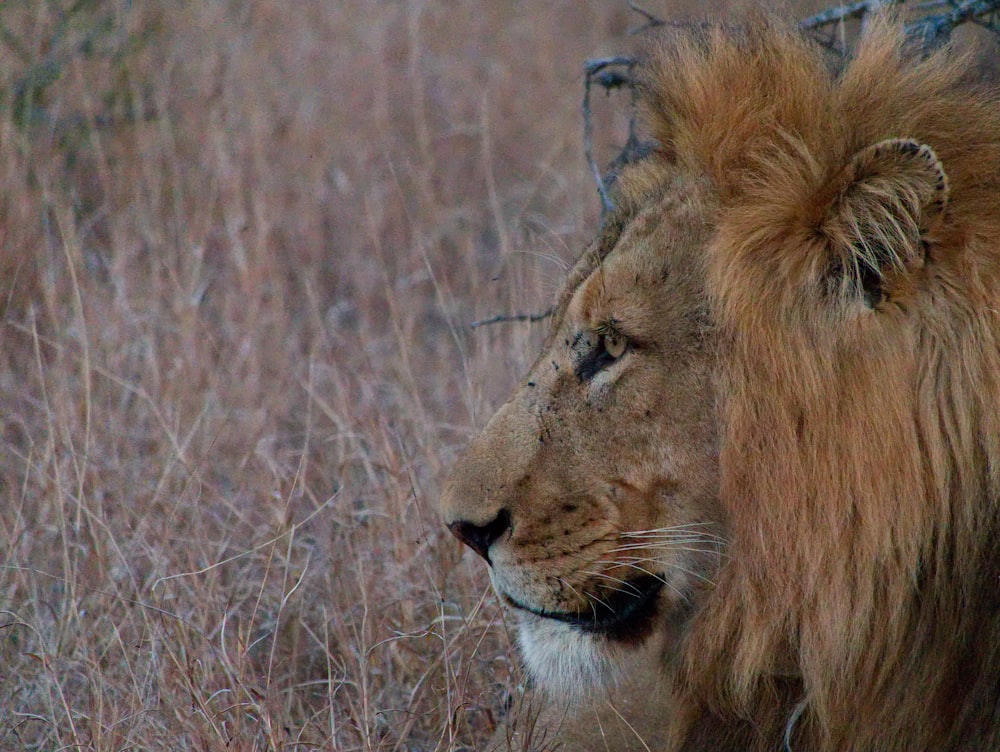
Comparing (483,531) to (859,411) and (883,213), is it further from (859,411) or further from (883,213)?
(883,213)

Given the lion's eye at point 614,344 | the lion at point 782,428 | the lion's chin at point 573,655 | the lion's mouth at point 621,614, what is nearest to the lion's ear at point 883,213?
the lion at point 782,428

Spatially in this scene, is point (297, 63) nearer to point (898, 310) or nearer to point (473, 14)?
point (473, 14)

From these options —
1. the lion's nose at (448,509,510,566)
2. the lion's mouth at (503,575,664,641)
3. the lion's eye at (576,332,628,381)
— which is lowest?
the lion's mouth at (503,575,664,641)

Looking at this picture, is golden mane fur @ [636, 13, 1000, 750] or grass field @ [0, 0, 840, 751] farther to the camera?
grass field @ [0, 0, 840, 751]

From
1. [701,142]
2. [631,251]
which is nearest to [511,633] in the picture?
[631,251]

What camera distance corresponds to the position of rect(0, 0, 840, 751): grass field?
265 cm

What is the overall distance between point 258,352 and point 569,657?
8.34 feet

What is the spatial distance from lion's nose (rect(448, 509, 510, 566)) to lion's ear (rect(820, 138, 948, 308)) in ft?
2.29

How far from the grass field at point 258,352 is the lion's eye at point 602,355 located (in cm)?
53

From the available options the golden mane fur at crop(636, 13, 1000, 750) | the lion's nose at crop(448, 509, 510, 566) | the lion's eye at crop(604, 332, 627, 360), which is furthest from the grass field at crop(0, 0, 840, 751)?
the golden mane fur at crop(636, 13, 1000, 750)

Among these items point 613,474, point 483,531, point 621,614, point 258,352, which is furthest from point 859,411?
point 258,352

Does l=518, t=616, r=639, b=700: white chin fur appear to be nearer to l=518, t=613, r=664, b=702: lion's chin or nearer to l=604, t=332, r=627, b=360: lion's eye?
l=518, t=613, r=664, b=702: lion's chin

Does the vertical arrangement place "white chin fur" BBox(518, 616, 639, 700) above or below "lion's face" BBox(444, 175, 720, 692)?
below

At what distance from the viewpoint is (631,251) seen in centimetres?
207
